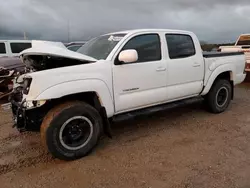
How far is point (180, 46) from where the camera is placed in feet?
16.9

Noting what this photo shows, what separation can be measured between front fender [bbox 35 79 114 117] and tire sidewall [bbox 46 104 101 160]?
23 cm

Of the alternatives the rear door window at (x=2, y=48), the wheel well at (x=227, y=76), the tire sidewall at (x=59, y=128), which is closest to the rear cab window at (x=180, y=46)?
the wheel well at (x=227, y=76)

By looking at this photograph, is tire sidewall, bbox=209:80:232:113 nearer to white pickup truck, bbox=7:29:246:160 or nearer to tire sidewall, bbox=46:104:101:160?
white pickup truck, bbox=7:29:246:160

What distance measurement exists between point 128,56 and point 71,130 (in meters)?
1.34

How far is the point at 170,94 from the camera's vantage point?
16.2ft


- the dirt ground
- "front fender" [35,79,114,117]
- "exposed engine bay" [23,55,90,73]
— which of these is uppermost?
"exposed engine bay" [23,55,90,73]

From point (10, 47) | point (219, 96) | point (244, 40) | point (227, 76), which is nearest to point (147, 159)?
point (219, 96)

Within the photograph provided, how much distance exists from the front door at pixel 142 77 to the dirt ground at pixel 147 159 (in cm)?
65

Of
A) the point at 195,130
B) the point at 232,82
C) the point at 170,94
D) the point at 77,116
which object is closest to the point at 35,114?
the point at 77,116

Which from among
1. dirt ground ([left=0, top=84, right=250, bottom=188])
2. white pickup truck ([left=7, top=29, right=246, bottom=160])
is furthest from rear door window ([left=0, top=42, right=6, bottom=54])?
white pickup truck ([left=7, top=29, right=246, bottom=160])

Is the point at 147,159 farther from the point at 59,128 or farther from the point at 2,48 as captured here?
the point at 2,48

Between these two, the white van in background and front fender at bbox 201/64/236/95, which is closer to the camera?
front fender at bbox 201/64/236/95

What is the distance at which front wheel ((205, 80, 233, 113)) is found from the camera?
19.2ft

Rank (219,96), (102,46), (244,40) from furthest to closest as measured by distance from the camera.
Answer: (244,40) → (219,96) → (102,46)
